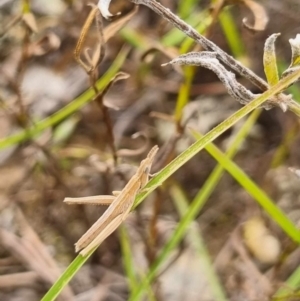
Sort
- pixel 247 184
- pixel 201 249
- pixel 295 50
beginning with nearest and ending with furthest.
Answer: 1. pixel 295 50
2. pixel 247 184
3. pixel 201 249

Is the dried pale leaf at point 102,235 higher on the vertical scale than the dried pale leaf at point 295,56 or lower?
lower

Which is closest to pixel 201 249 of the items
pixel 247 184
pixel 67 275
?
pixel 247 184

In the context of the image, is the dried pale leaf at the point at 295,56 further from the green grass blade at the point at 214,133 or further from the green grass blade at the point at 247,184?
the green grass blade at the point at 247,184

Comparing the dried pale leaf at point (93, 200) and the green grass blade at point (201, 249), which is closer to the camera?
the dried pale leaf at point (93, 200)

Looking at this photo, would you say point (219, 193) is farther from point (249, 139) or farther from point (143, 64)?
point (143, 64)

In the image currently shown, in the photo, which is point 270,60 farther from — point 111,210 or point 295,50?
point 111,210

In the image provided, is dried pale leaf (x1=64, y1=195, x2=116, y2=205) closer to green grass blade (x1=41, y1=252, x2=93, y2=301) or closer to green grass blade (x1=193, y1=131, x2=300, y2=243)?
green grass blade (x1=41, y1=252, x2=93, y2=301)

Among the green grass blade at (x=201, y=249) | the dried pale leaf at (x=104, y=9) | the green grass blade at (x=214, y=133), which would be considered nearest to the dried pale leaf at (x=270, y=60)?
the green grass blade at (x=214, y=133)

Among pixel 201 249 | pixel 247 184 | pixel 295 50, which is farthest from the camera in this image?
pixel 201 249

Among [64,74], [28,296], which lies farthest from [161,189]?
[64,74]
